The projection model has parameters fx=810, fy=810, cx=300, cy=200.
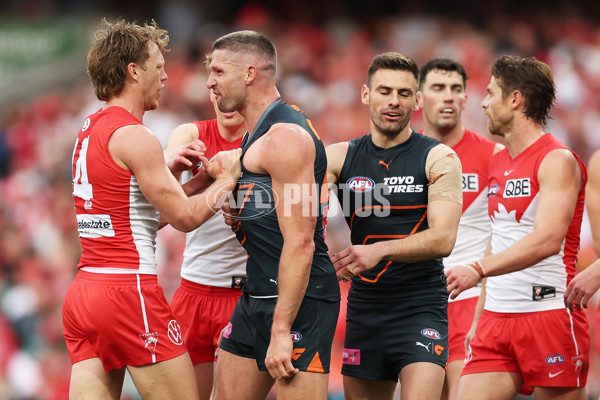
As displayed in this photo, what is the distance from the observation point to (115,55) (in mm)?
4902

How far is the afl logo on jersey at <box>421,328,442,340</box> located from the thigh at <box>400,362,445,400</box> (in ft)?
0.64

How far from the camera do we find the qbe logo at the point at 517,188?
5.62 meters

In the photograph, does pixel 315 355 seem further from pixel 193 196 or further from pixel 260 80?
pixel 260 80

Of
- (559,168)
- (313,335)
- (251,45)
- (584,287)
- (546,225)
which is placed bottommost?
(313,335)

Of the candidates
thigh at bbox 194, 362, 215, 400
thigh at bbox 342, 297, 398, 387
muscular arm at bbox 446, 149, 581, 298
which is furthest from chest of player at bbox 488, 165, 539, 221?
thigh at bbox 194, 362, 215, 400

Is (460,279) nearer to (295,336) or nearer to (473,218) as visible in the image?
(295,336)

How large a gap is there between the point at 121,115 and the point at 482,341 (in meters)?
2.91

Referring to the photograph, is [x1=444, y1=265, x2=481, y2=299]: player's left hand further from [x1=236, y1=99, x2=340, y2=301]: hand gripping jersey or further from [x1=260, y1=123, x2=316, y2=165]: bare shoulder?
[x1=260, y1=123, x2=316, y2=165]: bare shoulder

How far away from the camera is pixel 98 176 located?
15.6ft

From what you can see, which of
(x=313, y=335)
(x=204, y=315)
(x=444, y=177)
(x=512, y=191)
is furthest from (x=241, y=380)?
(x=512, y=191)

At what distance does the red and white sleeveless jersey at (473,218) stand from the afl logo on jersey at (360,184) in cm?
142


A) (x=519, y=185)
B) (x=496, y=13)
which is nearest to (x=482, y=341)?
(x=519, y=185)

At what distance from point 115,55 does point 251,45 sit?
824mm

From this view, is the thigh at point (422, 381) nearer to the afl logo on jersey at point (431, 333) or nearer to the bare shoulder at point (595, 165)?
the afl logo on jersey at point (431, 333)
